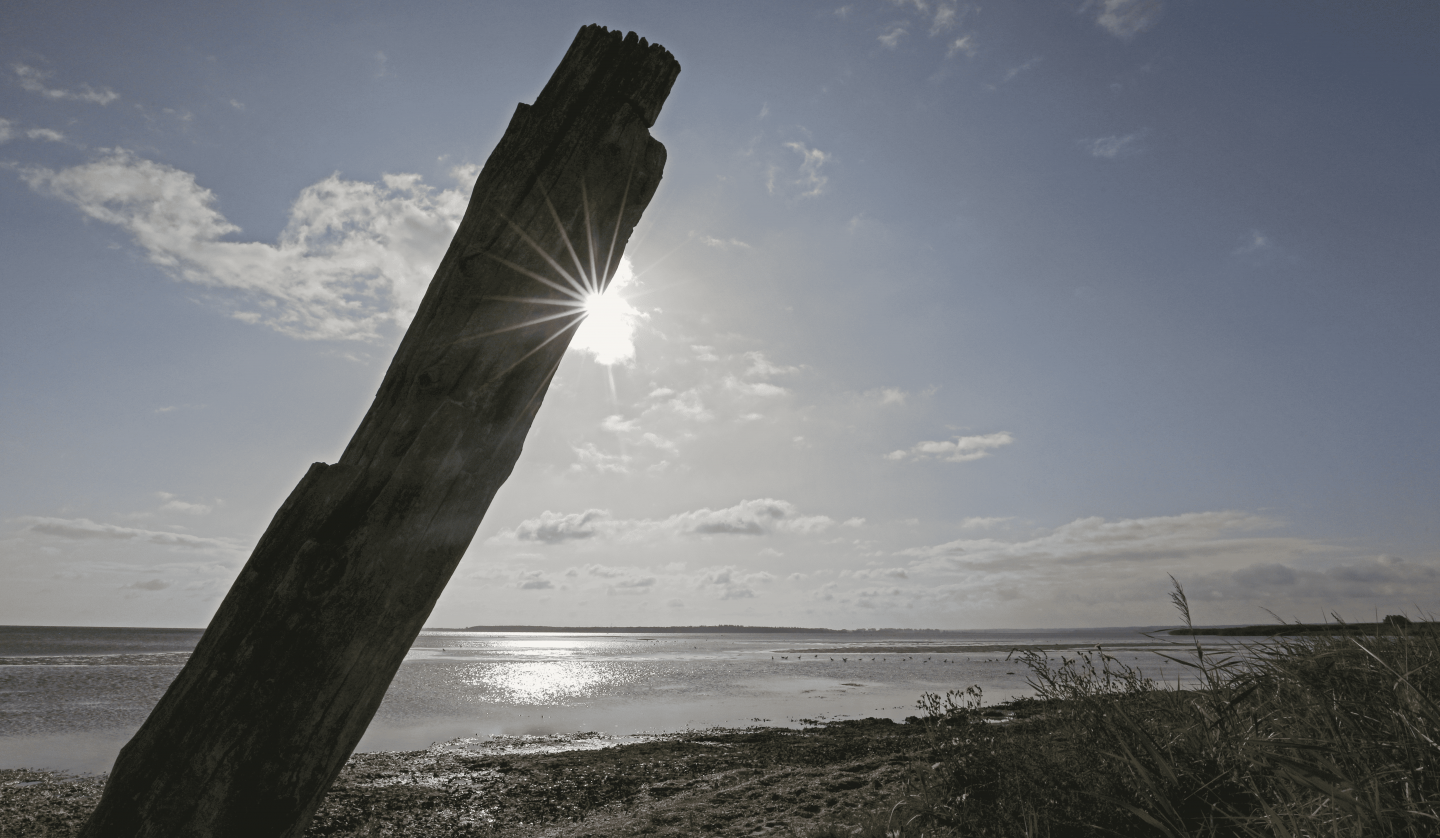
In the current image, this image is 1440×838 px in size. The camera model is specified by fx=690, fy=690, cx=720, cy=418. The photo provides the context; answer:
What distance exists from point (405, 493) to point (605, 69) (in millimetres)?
1131

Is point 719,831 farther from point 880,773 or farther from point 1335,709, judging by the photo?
point 1335,709

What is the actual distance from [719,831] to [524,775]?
5.01 m

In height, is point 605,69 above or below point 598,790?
above

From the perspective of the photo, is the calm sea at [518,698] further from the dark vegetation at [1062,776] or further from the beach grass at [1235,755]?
the beach grass at [1235,755]

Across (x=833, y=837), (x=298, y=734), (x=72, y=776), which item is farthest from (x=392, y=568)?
(x=72, y=776)

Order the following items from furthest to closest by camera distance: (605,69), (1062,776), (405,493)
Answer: (1062,776) < (605,69) < (405,493)

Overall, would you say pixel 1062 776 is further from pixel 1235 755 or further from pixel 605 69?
pixel 605 69

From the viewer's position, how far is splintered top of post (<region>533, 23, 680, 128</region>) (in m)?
1.71

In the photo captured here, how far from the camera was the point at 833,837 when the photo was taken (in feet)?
20.3

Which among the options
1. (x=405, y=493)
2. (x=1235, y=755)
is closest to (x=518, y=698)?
(x=1235, y=755)

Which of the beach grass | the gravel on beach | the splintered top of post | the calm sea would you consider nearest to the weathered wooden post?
the splintered top of post

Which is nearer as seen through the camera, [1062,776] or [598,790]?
[1062,776]

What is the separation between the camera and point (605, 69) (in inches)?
67.9

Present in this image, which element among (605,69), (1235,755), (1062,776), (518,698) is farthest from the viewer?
(518,698)
